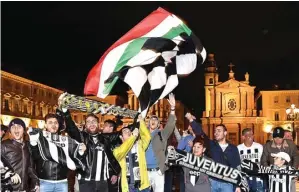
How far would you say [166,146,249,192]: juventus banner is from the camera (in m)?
8.67

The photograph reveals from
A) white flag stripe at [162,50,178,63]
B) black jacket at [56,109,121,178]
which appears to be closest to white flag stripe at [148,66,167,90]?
white flag stripe at [162,50,178,63]

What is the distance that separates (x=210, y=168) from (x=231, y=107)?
88.5 meters

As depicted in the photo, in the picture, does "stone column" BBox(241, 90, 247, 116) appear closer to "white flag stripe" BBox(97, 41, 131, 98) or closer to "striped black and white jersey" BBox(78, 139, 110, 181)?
"white flag stripe" BBox(97, 41, 131, 98)

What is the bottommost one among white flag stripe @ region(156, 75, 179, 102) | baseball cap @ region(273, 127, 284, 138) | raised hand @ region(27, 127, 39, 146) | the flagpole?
raised hand @ region(27, 127, 39, 146)

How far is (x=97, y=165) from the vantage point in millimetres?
8539

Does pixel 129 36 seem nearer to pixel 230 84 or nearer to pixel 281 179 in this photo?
pixel 281 179

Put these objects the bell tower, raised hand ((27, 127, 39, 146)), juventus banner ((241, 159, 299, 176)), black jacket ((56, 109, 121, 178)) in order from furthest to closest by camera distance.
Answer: the bell tower < juventus banner ((241, 159, 299, 176)) < black jacket ((56, 109, 121, 178)) < raised hand ((27, 127, 39, 146))

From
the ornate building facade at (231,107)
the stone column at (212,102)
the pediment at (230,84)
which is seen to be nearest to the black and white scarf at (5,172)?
the ornate building facade at (231,107)

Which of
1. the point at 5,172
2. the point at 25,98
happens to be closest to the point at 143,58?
the point at 5,172

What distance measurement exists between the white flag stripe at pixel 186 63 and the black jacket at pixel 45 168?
11.4ft

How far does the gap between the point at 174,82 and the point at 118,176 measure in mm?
2053

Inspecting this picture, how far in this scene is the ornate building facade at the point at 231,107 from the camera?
305 ft

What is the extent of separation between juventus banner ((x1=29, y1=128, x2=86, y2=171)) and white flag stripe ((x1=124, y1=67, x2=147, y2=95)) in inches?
76.0

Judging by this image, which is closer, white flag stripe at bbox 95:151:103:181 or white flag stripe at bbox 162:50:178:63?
white flag stripe at bbox 95:151:103:181
